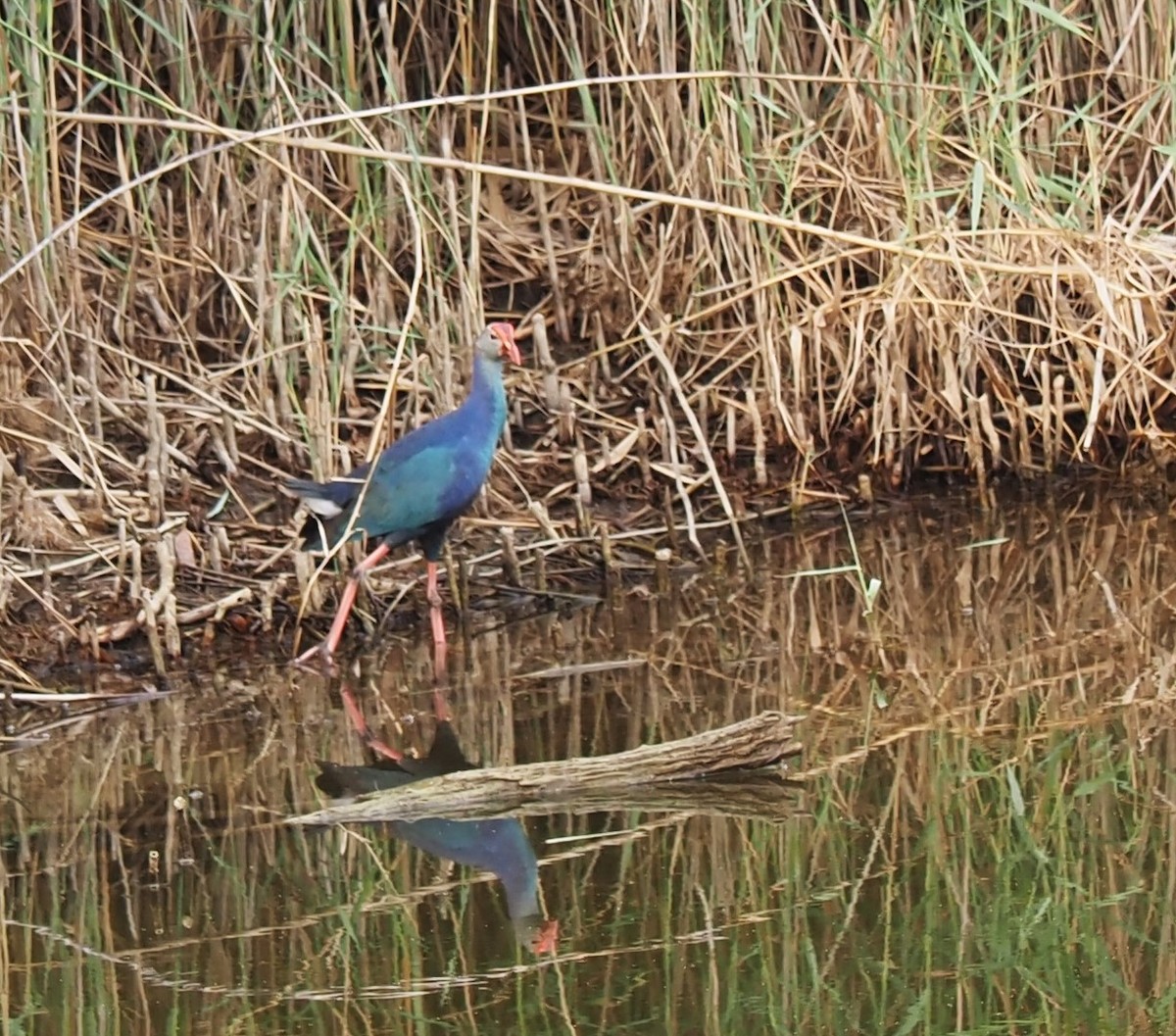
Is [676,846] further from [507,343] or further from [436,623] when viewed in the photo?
[507,343]

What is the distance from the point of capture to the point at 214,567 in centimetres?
461

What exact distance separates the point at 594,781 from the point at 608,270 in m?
2.42

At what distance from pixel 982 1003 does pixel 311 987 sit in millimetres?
895

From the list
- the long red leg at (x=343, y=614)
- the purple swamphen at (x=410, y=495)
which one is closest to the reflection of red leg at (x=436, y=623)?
the purple swamphen at (x=410, y=495)

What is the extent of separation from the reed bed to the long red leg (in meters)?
0.20

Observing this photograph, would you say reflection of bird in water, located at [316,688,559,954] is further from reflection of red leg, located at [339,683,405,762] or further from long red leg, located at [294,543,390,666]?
long red leg, located at [294,543,390,666]

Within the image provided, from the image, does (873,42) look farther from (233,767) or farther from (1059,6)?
(233,767)

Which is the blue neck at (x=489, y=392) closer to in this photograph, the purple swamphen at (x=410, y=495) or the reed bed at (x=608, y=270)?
the purple swamphen at (x=410, y=495)

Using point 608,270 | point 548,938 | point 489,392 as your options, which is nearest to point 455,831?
point 548,938

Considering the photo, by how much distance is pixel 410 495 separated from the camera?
4.47 meters

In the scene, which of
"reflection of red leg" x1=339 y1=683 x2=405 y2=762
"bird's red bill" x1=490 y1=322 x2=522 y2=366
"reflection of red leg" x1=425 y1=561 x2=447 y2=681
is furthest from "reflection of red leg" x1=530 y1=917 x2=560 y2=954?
"bird's red bill" x1=490 y1=322 x2=522 y2=366

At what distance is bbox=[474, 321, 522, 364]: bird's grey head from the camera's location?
4.71 m

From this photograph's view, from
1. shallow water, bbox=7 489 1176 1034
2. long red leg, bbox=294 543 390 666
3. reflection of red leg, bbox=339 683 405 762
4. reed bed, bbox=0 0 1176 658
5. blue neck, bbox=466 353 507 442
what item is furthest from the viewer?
reed bed, bbox=0 0 1176 658

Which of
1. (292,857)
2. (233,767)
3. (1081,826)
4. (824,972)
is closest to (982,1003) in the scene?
(824,972)
